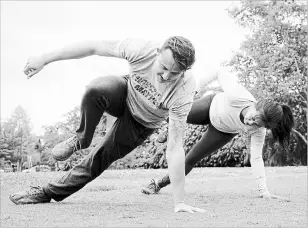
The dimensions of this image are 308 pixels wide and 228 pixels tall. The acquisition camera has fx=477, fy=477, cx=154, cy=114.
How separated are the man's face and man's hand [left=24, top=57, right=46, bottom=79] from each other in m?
1.17

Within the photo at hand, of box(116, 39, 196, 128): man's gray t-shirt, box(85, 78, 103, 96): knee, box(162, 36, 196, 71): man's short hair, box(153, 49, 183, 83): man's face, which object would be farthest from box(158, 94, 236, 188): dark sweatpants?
box(162, 36, 196, 71): man's short hair

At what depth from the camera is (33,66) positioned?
182 inches

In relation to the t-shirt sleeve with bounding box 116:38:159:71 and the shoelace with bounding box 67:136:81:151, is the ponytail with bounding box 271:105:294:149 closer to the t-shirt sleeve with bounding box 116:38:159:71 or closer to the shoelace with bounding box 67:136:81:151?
the t-shirt sleeve with bounding box 116:38:159:71

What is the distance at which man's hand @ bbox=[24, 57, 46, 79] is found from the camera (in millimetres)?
4617

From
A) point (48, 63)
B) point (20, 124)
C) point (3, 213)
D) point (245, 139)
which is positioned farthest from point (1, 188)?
point (20, 124)

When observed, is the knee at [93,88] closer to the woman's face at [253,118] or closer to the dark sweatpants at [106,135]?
the dark sweatpants at [106,135]

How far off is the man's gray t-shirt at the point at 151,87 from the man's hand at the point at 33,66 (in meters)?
0.76

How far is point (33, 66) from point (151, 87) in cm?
116

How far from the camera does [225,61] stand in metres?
27.9

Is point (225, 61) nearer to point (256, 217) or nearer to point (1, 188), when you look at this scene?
point (1, 188)

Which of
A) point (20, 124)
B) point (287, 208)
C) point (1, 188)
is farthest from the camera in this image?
point (20, 124)

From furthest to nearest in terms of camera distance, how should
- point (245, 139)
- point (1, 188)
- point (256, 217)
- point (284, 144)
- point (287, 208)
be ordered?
point (245, 139)
point (1, 188)
point (284, 144)
point (287, 208)
point (256, 217)

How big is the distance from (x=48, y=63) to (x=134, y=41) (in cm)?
87

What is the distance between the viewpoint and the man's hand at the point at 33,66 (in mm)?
4617
